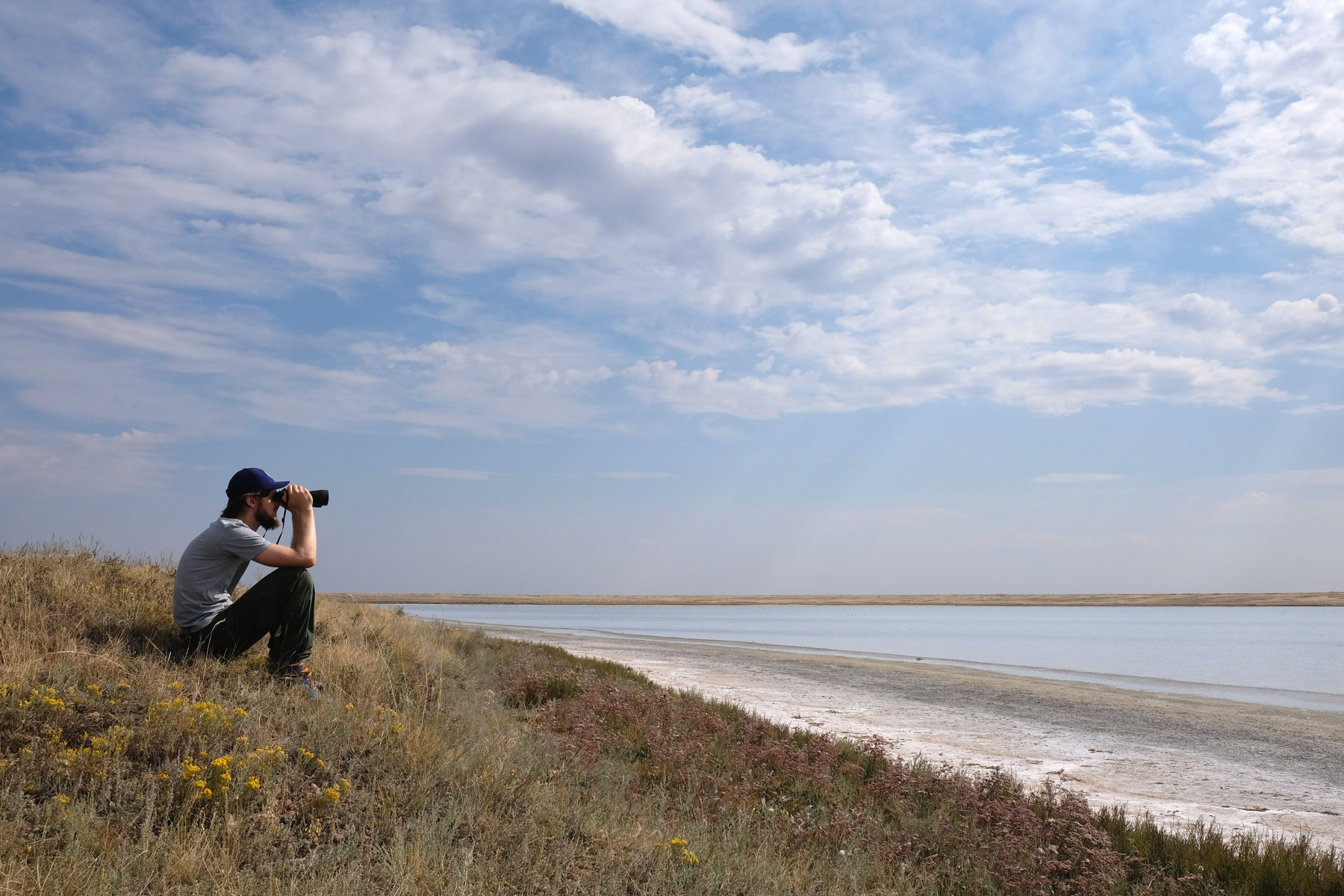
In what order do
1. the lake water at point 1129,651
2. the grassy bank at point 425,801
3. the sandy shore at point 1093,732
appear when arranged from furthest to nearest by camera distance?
1. the lake water at point 1129,651
2. the sandy shore at point 1093,732
3. the grassy bank at point 425,801

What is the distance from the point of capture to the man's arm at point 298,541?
20.8 ft

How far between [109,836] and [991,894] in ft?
16.7

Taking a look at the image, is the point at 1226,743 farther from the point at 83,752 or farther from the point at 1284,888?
the point at 83,752

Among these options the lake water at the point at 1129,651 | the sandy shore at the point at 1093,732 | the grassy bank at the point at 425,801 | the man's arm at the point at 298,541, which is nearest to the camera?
the grassy bank at the point at 425,801

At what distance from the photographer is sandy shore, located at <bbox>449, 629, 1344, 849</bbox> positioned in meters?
9.10

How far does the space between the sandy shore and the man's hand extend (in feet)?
25.3

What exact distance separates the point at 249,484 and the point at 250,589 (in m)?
0.81

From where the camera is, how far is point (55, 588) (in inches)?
304

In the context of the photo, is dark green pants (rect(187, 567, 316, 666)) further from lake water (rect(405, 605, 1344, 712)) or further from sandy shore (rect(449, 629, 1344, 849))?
lake water (rect(405, 605, 1344, 712))

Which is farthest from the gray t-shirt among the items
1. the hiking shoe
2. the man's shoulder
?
the hiking shoe

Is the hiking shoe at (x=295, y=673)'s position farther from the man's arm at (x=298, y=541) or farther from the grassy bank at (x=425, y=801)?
the man's arm at (x=298, y=541)

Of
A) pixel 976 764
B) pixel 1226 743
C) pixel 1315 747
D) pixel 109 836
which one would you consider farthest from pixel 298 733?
pixel 1315 747

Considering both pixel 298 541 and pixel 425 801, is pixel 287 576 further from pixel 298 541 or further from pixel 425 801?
pixel 425 801

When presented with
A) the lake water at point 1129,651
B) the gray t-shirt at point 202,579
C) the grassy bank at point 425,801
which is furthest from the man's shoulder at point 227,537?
the lake water at point 1129,651
